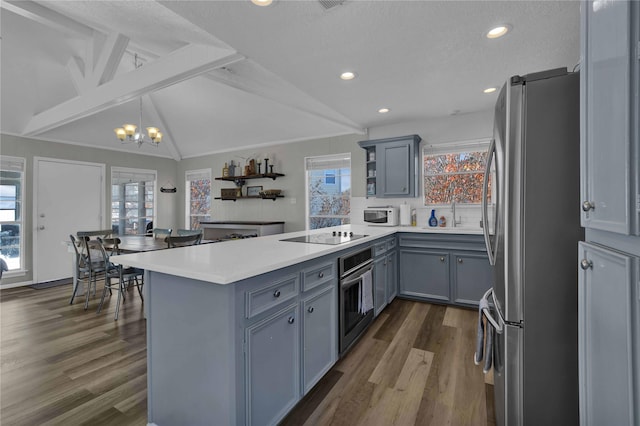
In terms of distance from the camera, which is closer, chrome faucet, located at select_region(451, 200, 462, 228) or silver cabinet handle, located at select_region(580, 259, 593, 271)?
silver cabinet handle, located at select_region(580, 259, 593, 271)

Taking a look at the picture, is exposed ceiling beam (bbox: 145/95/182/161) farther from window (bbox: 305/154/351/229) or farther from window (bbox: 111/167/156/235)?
window (bbox: 305/154/351/229)

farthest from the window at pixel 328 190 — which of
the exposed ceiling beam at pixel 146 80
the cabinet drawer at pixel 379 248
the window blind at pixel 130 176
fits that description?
the window blind at pixel 130 176

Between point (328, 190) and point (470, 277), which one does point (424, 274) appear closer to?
point (470, 277)

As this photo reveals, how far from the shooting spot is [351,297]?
94.3 inches

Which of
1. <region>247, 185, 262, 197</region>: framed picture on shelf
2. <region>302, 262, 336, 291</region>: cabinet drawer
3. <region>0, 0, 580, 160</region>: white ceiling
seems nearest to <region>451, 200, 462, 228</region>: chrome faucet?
<region>0, 0, 580, 160</region>: white ceiling

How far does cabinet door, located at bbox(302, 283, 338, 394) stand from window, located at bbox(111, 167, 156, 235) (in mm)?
5776

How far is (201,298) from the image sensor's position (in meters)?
1.41

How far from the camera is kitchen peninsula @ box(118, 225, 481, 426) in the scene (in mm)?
1336

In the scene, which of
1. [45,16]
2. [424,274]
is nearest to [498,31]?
[424,274]

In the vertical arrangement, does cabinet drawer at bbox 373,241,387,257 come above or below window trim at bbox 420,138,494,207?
below

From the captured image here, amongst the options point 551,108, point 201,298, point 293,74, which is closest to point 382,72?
point 293,74

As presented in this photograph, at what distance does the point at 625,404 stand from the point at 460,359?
179cm

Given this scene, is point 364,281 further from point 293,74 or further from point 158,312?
point 293,74

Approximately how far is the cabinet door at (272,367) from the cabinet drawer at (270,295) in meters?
0.06
